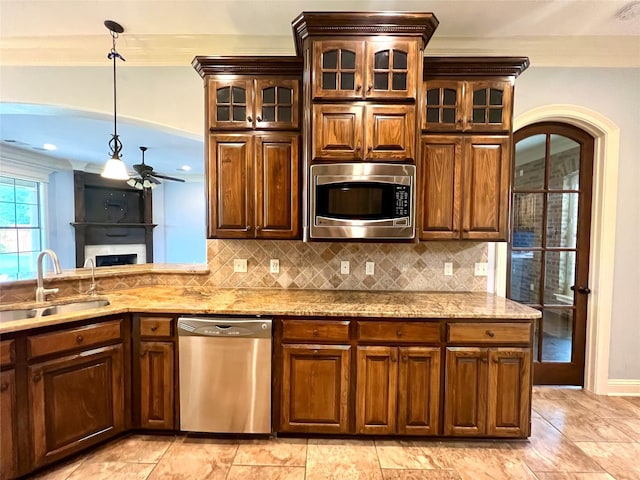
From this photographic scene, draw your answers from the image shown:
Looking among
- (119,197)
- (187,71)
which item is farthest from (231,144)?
(119,197)

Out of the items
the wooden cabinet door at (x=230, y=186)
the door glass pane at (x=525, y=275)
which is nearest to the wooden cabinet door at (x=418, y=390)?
the door glass pane at (x=525, y=275)

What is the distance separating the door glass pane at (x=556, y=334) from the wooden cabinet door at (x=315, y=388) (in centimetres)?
216

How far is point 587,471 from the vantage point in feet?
6.65

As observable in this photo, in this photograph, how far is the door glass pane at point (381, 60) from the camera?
2.26 metres

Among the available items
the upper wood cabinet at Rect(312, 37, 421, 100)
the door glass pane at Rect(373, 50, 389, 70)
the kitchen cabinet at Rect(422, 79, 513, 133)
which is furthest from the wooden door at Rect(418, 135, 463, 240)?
the door glass pane at Rect(373, 50, 389, 70)

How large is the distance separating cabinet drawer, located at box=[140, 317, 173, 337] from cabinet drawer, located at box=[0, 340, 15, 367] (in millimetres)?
663

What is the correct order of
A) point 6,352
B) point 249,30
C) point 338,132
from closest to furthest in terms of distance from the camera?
point 6,352, point 338,132, point 249,30

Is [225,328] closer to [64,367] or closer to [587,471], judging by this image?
[64,367]

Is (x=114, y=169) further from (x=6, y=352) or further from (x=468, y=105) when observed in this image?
(x=468, y=105)

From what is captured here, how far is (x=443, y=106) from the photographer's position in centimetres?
249

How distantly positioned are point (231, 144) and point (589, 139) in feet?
10.6

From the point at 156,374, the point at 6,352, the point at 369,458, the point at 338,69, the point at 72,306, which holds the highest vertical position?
the point at 338,69

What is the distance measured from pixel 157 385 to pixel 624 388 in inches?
159

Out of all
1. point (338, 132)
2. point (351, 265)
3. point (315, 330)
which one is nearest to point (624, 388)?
point (351, 265)
